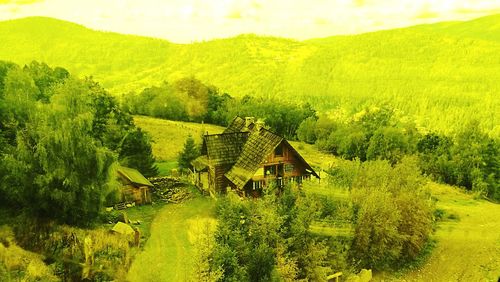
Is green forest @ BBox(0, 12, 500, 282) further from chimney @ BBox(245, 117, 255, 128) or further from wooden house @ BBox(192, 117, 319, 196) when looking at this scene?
chimney @ BBox(245, 117, 255, 128)

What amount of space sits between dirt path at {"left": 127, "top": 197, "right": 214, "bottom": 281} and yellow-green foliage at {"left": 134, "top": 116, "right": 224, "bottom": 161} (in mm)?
26093

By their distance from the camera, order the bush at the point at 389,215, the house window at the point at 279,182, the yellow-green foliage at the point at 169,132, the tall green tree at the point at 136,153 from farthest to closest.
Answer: the yellow-green foliage at the point at 169,132
the tall green tree at the point at 136,153
the house window at the point at 279,182
the bush at the point at 389,215

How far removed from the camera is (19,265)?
63.1 feet

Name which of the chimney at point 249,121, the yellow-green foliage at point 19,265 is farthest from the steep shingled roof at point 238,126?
the yellow-green foliage at point 19,265

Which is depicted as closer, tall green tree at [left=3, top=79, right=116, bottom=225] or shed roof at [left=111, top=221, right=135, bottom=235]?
tall green tree at [left=3, top=79, right=116, bottom=225]

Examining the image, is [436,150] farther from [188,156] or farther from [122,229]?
[122,229]

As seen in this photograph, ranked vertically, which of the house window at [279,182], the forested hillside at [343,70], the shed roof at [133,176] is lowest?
the house window at [279,182]

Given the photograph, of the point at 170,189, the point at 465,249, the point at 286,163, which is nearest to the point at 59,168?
the point at 170,189

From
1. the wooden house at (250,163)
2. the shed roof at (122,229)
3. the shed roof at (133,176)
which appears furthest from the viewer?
the wooden house at (250,163)

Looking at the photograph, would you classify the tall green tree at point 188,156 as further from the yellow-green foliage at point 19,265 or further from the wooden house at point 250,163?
the yellow-green foliage at point 19,265

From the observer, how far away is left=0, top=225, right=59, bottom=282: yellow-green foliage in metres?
17.9

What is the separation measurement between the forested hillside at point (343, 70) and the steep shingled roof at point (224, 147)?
98286mm

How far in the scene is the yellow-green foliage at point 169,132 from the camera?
210 ft

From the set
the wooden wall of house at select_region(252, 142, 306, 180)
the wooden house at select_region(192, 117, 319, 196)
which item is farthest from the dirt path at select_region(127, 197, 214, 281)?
the wooden wall of house at select_region(252, 142, 306, 180)
